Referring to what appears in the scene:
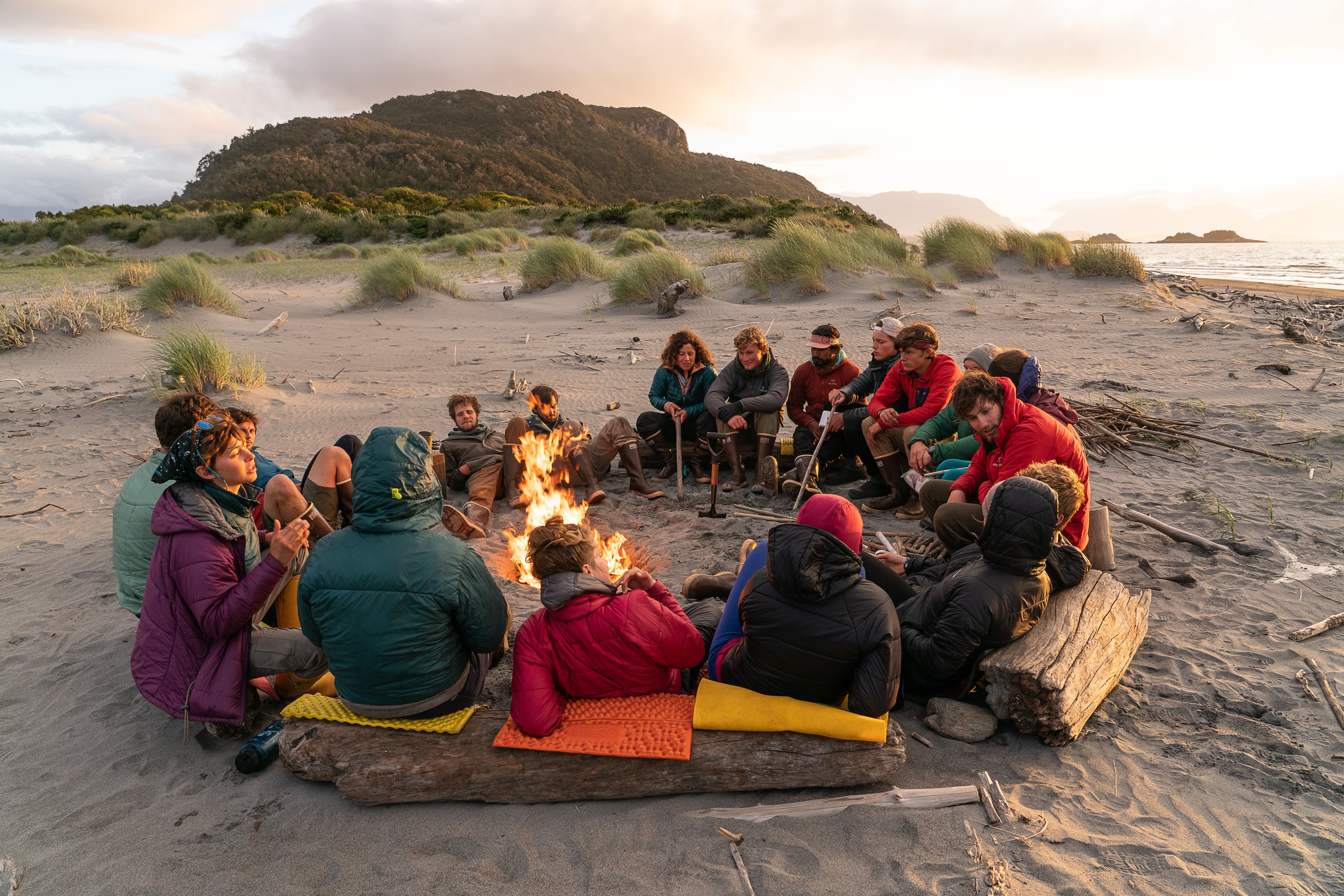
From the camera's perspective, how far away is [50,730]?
350 cm

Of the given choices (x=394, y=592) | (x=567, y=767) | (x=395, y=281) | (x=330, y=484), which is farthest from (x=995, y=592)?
(x=395, y=281)

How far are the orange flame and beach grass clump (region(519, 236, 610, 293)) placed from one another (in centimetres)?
1152

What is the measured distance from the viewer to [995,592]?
124 inches

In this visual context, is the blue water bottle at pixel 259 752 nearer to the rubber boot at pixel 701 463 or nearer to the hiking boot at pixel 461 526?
the hiking boot at pixel 461 526

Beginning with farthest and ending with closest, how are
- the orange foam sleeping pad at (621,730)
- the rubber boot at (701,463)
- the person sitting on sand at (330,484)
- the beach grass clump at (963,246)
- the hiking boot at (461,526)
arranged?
the beach grass clump at (963,246) < the rubber boot at (701,463) < the hiking boot at (461,526) < the person sitting on sand at (330,484) < the orange foam sleeping pad at (621,730)

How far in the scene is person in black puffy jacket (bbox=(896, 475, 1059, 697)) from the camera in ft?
10.1

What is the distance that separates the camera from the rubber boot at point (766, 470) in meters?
6.59

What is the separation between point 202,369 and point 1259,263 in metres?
52.0

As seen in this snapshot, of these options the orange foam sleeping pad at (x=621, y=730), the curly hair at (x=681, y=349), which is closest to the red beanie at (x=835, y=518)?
the orange foam sleeping pad at (x=621, y=730)

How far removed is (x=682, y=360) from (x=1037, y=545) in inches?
169

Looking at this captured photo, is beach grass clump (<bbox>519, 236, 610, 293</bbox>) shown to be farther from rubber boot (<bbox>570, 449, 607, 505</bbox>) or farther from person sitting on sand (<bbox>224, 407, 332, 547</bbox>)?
person sitting on sand (<bbox>224, 407, 332, 547</bbox>)

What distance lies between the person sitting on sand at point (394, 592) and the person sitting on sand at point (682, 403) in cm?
405

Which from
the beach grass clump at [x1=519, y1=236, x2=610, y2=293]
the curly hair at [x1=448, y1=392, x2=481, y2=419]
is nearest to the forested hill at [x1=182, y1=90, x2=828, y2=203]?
the beach grass clump at [x1=519, y1=236, x2=610, y2=293]

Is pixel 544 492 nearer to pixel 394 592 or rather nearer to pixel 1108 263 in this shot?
pixel 394 592
